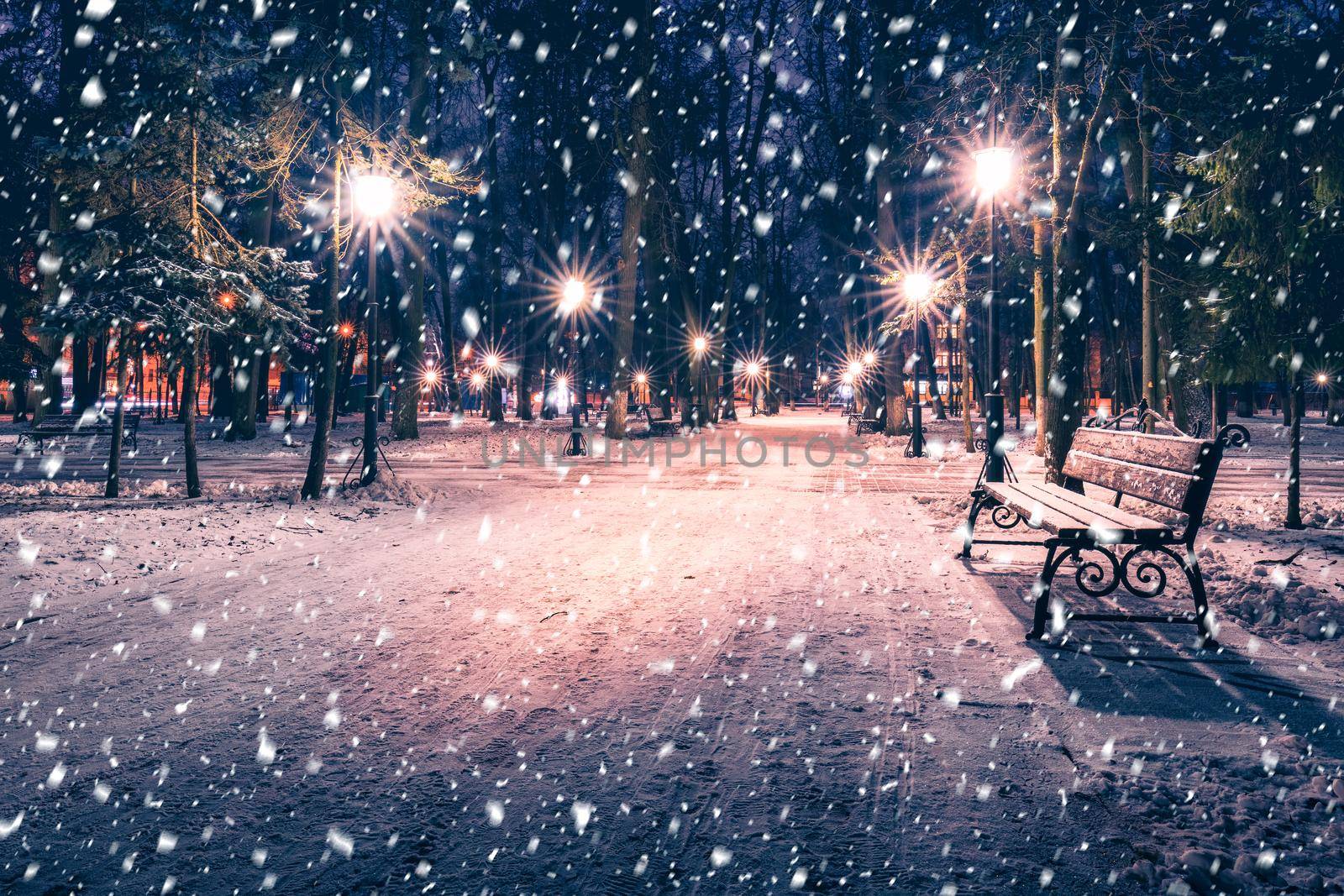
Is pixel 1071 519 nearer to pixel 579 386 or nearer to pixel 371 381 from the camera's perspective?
pixel 371 381

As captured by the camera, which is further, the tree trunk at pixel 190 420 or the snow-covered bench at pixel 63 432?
the snow-covered bench at pixel 63 432

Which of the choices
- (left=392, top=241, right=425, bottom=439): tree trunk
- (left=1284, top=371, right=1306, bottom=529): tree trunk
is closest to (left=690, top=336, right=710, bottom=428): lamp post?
(left=392, top=241, right=425, bottom=439): tree trunk

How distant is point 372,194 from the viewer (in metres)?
12.0

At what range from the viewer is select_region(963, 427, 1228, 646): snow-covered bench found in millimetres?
5133

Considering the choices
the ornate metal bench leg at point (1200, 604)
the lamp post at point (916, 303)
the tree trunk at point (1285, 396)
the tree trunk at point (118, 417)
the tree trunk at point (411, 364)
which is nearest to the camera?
the ornate metal bench leg at point (1200, 604)

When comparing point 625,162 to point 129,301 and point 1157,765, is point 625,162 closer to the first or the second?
point 129,301

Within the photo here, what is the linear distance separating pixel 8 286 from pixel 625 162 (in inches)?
692

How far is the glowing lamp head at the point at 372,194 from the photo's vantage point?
12.0 meters

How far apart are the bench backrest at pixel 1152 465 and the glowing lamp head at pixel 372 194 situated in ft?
32.0

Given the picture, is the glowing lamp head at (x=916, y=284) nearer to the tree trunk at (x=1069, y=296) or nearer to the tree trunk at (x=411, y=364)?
the tree trunk at (x=1069, y=296)

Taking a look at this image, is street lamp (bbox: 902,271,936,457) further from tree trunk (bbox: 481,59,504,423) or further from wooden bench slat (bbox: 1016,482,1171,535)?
tree trunk (bbox: 481,59,504,423)

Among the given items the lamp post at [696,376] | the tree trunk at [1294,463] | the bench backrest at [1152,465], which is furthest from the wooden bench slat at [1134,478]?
the lamp post at [696,376]

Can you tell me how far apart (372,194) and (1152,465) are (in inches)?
417

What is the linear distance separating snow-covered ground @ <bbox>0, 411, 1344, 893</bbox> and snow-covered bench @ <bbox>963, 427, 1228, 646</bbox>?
271 millimetres
